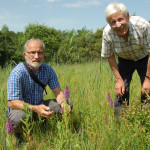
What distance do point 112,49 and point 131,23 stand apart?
16.4 inches

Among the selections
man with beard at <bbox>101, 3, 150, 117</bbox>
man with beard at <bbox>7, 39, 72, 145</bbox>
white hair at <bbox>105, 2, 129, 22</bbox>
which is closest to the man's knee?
man with beard at <bbox>7, 39, 72, 145</bbox>

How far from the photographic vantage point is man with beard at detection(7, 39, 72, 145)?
6.91ft

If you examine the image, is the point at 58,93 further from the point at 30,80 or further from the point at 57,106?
the point at 30,80

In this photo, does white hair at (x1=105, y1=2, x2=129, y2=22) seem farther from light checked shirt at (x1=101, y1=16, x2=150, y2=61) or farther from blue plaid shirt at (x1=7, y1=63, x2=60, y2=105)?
blue plaid shirt at (x1=7, y1=63, x2=60, y2=105)

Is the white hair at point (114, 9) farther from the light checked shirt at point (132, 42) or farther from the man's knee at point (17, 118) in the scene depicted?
the man's knee at point (17, 118)

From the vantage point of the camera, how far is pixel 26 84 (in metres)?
2.31

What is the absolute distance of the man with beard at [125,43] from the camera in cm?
195

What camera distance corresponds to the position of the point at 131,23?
2.12 metres

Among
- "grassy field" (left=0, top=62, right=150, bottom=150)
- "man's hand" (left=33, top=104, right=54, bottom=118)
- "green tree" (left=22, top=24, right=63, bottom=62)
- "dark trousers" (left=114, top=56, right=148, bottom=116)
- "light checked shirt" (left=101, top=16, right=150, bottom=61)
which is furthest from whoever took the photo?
"green tree" (left=22, top=24, right=63, bottom=62)

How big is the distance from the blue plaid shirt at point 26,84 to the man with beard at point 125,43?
84cm

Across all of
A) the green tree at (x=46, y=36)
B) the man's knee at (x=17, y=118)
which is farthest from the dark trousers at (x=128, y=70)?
the green tree at (x=46, y=36)

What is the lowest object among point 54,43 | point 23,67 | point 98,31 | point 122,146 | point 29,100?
point 122,146

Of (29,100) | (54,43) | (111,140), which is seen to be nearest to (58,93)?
(29,100)

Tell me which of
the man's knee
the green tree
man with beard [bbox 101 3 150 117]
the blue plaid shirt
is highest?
the green tree
